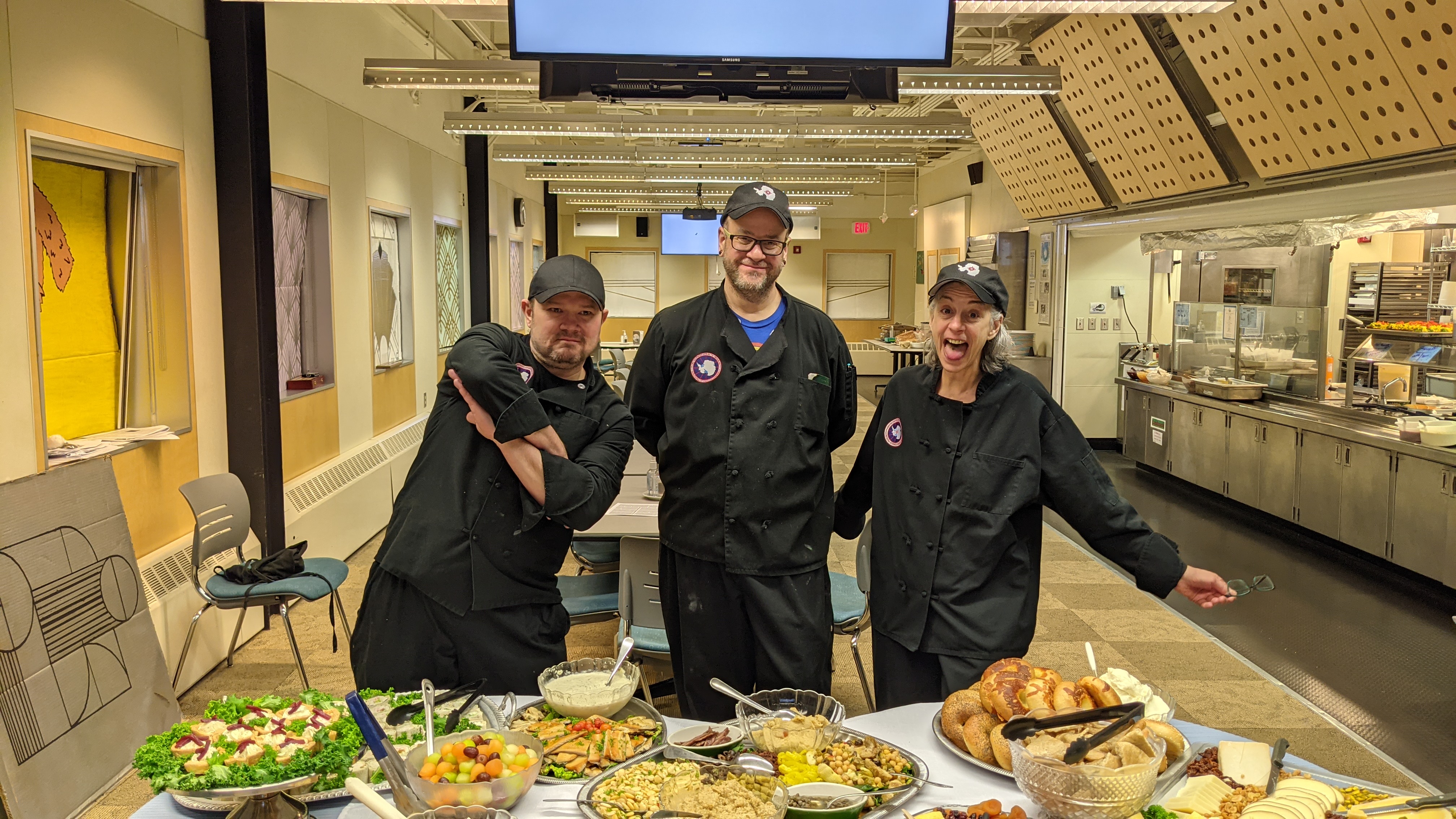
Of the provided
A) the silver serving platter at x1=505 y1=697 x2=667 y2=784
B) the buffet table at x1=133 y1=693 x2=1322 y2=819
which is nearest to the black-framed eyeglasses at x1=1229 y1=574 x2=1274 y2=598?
the buffet table at x1=133 y1=693 x2=1322 y2=819

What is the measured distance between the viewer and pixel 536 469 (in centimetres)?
227

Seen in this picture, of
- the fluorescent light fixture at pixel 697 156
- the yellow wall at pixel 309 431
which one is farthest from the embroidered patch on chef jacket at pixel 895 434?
the fluorescent light fixture at pixel 697 156

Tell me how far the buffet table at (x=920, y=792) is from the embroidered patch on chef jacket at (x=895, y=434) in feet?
2.44

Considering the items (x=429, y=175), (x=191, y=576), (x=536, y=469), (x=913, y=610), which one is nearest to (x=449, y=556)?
(x=536, y=469)

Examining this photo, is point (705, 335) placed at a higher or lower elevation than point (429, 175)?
lower

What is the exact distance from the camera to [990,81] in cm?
661

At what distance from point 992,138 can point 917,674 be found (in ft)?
27.0

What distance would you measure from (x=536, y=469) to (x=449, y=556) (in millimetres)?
295

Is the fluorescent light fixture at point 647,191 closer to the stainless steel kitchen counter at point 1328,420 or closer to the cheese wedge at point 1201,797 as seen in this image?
the stainless steel kitchen counter at point 1328,420

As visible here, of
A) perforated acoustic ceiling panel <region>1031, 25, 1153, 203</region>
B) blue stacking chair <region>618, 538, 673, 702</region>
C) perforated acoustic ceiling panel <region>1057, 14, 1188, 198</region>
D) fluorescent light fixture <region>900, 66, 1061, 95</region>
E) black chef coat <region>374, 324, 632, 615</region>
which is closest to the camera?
black chef coat <region>374, 324, 632, 615</region>

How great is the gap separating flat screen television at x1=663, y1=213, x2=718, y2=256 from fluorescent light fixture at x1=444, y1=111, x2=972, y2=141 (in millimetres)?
11597

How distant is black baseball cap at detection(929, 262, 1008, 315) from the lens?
2.38m

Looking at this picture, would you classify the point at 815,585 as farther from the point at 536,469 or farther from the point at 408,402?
the point at 408,402

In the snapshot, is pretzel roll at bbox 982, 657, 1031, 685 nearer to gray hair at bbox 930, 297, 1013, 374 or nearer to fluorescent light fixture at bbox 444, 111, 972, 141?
gray hair at bbox 930, 297, 1013, 374
